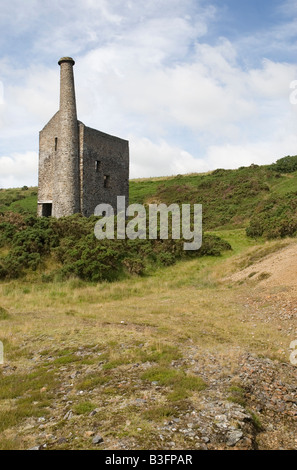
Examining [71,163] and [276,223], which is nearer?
[71,163]

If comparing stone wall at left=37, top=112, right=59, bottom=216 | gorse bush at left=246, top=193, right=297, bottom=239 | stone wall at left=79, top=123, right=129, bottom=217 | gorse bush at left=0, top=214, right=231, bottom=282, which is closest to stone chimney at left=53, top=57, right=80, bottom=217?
stone wall at left=79, top=123, right=129, bottom=217

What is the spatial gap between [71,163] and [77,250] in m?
7.49

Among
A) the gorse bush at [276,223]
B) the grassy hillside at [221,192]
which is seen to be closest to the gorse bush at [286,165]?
the grassy hillside at [221,192]

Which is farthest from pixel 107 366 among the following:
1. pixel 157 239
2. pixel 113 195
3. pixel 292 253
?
pixel 113 195

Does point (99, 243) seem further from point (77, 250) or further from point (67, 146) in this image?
point (67, 146)

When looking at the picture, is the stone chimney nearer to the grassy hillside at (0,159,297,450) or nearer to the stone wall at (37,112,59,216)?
the stone wall at (37,112,59,216)

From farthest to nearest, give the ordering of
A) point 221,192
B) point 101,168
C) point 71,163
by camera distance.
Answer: point 221,192
point 101,168
point 71,163

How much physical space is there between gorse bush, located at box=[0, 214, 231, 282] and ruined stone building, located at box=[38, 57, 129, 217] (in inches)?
83.1

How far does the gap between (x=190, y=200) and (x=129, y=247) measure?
22.5 meters

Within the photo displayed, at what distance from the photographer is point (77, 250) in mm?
18609

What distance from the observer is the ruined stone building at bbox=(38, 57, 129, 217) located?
23.8 metres

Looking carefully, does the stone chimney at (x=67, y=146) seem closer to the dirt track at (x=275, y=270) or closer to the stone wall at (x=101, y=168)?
the stone wall at (x=101, y=168)

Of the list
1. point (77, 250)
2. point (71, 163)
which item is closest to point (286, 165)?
point (71, 163)

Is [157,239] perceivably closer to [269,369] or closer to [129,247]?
[129,247]
